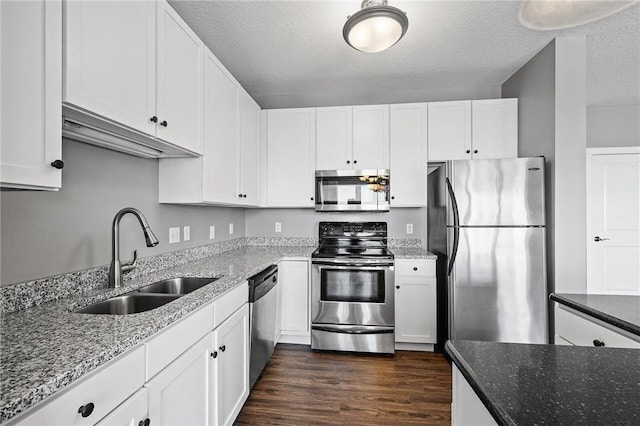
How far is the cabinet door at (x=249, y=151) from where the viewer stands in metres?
2.72

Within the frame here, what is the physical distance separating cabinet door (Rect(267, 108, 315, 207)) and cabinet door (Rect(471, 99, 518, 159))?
1622mm

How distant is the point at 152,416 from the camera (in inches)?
40.8

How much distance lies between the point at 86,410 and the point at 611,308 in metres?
1.71

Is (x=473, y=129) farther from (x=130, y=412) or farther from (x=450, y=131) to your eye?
(x=130, y=412)

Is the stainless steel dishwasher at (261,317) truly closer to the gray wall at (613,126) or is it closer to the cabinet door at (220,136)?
the cabinet door at (220,136)

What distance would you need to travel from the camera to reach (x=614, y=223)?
12.5 feet

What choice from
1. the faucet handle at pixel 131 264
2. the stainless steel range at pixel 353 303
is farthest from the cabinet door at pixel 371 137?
the faucet handle at pixel 131 264

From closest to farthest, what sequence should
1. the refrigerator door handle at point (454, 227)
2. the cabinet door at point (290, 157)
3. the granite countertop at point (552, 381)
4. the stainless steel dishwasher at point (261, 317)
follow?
the granite countertop at point (552, 381), the stainless steel dishwasher at point (261, 317), the refrigerator door handle at point (454, 227), the cabinet door at point (290, 157)

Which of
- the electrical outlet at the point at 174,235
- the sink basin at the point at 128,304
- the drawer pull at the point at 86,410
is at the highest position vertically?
the electrical outlet at the point at 174,235

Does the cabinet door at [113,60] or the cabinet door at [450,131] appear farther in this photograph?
the cabinet door at [450,131]

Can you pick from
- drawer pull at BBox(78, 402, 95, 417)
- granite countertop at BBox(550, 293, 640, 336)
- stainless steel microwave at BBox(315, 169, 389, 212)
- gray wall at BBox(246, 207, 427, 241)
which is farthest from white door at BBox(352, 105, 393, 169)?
drawer pull at BBox(78, 402, 95, 417)

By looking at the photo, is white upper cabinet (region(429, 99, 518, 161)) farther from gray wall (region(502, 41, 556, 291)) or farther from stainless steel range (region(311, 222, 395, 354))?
stainless steel range (region(311, 222, 395, 354))

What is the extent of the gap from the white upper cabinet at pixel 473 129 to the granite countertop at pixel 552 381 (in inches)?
97.4

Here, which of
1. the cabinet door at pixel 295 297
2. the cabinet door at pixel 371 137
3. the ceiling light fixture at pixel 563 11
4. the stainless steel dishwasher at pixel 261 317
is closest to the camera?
the ceiling light fixture at pixel 563 11
